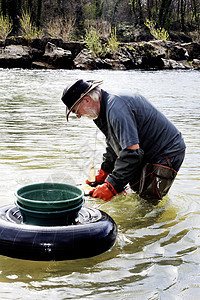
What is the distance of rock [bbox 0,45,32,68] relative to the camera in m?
27.6

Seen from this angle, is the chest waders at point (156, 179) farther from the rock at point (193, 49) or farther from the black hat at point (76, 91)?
the rock at point (193, 49)

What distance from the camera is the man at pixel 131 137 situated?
294 cm

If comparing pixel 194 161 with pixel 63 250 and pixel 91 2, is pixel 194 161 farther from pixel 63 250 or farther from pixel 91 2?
pixel 91 2

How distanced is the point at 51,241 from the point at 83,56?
27.8 meters

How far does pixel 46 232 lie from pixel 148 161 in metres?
1.33

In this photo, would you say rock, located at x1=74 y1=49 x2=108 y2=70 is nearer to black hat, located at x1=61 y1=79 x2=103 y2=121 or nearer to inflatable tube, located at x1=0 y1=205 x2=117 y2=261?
black hat, located at x1=61 y1=79 x2=103 y2=121

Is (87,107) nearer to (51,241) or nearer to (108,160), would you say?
(108,160)

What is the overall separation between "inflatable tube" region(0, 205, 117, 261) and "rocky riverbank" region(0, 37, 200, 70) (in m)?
25.9

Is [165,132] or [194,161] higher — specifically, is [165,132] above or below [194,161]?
above

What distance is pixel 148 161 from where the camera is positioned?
3.44 m

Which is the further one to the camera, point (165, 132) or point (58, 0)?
point (58, 0)

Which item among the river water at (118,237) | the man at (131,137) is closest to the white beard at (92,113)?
the man at (131,137)

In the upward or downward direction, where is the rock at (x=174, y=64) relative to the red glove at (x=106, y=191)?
downward

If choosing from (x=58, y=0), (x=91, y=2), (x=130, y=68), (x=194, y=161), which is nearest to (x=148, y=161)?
(x=194, y=161)
